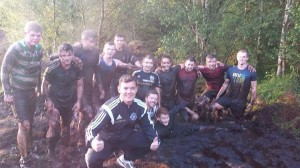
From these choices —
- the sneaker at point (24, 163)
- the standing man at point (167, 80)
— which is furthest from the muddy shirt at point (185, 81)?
the sneaker at point (24, 163)

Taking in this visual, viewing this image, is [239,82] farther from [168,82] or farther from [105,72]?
[105,72]

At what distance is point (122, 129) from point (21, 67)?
266 cm

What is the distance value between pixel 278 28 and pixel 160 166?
8401 mm

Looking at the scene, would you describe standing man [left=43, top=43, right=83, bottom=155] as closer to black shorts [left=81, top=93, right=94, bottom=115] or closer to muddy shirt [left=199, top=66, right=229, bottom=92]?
black shorts [left=81, top=93, right=94, bottom=115]

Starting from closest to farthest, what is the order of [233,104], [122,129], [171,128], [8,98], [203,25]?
[122,129]
[8,98]
[171,128]
[233,104]
[203,25]

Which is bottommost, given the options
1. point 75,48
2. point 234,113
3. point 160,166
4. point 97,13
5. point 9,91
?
point 160,166

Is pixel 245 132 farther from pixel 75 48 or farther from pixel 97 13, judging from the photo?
pixel 97 13

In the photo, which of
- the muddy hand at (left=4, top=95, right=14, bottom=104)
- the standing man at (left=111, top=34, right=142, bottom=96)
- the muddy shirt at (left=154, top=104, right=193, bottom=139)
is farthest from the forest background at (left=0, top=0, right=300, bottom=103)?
the muddy hand at (left=4, top=95, right=14, bottom=104)

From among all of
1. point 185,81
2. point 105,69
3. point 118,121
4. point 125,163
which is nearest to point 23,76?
point 105,69

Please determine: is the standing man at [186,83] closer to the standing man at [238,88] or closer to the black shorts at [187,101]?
the black shorts at [187,101]

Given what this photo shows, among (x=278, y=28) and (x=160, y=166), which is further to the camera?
(x=278, y=28)

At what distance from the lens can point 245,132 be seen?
9031 millimetres

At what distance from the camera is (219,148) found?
7973mm

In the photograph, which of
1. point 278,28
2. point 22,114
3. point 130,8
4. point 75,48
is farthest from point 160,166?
point 130,8
